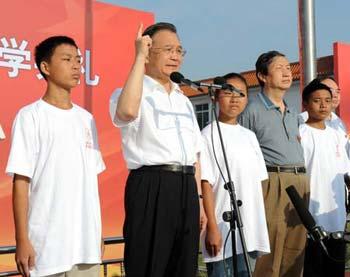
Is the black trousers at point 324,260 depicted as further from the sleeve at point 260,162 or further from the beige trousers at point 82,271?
the beige trousers at point 82,271

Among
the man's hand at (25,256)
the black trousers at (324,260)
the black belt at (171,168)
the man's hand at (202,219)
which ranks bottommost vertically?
the black trousers at (324,260)

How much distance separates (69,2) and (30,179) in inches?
142

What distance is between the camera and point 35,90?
5344 millimetres

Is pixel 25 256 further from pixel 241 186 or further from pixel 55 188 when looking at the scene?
pixel 241 186

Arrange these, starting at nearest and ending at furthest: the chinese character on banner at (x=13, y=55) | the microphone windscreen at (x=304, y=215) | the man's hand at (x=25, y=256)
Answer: the man's hand at (x=25, y=256), the microphone windscreen at (x=304, y=215), the chinese character on banner at (x=13, y=55)

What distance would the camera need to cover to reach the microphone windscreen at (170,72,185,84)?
2371mm

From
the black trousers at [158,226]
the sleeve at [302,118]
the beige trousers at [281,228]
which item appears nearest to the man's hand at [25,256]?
the black trousers at [158,226]

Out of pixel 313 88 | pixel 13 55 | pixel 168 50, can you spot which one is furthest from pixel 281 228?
pixel 13 55

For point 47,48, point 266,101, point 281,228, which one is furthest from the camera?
point 266,101

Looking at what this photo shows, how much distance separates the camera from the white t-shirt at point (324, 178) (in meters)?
3.56

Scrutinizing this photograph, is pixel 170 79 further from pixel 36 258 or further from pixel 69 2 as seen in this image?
pixel 69 2

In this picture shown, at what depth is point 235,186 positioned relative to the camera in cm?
302

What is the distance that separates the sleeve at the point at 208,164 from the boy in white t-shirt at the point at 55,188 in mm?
698

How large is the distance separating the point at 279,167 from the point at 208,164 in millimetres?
567
